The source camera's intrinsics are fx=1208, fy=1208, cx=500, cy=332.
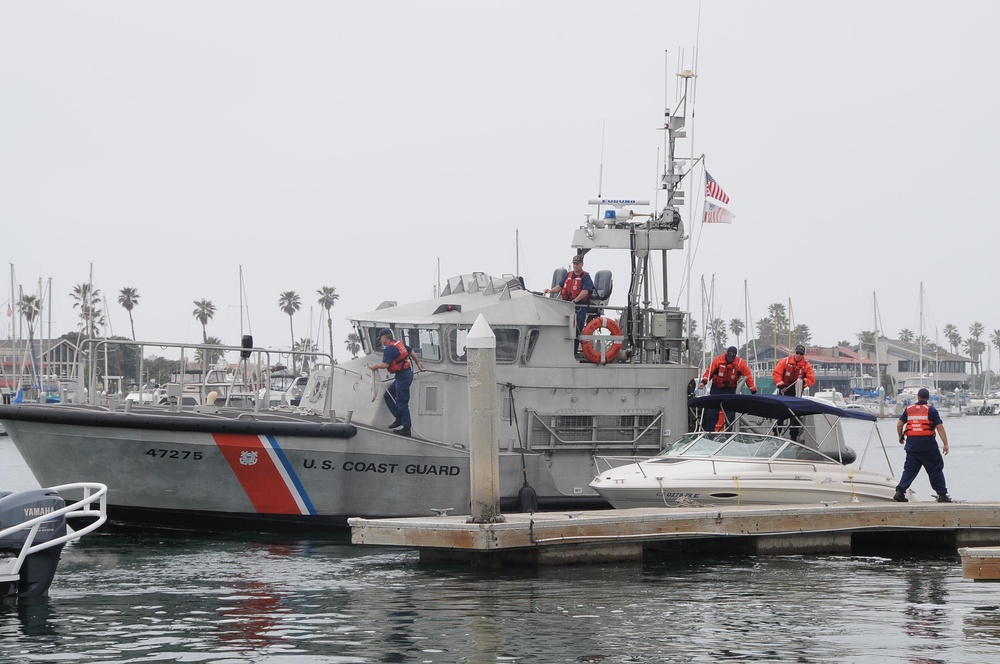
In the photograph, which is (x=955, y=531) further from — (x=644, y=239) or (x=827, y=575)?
(x=644, y=239)

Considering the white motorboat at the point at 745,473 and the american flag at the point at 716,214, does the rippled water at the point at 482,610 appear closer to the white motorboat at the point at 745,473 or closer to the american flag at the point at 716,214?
the white motorboat at the point at 745,473

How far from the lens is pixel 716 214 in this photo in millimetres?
18531

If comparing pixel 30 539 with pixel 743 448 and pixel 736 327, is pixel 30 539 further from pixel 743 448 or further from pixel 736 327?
pixel 736 327

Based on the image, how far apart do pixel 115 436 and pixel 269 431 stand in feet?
5.99

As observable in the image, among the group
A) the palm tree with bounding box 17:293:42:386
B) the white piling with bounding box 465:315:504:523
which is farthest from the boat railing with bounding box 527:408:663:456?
the palm tree with bounding box 17:293:42:386

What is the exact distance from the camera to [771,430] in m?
16.8

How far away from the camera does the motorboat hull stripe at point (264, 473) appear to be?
1480 centimetres

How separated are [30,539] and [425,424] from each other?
247 inches

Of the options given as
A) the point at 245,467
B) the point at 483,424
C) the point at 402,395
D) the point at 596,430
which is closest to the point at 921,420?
the point at 596,430

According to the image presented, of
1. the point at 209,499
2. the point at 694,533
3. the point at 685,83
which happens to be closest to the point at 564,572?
the point at 694,533

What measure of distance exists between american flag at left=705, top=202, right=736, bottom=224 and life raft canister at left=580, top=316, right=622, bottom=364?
9.23 ft

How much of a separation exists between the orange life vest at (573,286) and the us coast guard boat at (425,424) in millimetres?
330

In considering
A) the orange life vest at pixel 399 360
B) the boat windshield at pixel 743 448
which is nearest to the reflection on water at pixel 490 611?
the boat windshield at pixel 743 448

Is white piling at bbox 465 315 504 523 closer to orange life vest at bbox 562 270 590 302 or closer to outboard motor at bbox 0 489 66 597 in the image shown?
outboard motor at bbox 0 489 66 597
